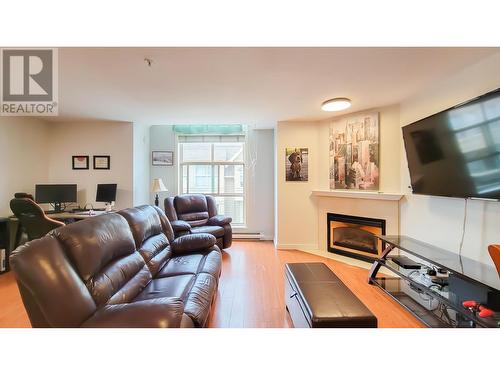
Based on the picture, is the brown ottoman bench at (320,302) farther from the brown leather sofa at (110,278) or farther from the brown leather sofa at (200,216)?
the brown leather sofa at (200,216)

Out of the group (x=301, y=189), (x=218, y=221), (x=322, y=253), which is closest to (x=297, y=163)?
(x=301, y=189)

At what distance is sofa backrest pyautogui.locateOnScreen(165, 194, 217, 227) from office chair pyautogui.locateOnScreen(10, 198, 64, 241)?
147 centimetres

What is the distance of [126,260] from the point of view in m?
1.60

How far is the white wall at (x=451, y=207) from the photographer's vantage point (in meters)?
1.87

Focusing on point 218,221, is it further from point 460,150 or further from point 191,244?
point 460,150

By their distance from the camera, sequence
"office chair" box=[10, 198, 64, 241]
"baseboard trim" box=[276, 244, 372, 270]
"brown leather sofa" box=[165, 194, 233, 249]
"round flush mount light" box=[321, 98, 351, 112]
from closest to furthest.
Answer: "office chair" box=[10, 198, 64, 241] → "round flush mount light" box=[321, 98, 351, 112] → "baseboard trim" box=[276, 244, 372, 270] → "brown leather sofa" box=[165, 194, 233, 249]

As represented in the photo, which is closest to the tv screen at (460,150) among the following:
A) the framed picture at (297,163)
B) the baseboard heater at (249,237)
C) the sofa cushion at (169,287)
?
the framed picture at (297,163)

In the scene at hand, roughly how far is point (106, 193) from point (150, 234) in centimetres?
231

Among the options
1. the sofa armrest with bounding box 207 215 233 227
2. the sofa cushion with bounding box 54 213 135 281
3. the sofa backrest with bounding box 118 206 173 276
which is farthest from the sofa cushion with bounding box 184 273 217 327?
the sofa armrest with bounding box 207 215 233 227

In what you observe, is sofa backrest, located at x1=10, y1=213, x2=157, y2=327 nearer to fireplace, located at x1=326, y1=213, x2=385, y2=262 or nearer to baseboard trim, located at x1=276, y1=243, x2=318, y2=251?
baseboard trim, located at x1=276, y1=243, x2=318, y2=251

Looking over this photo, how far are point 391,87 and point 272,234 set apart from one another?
322 cm

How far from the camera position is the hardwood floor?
6.18 ft

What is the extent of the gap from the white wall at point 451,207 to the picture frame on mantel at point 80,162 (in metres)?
5.04
